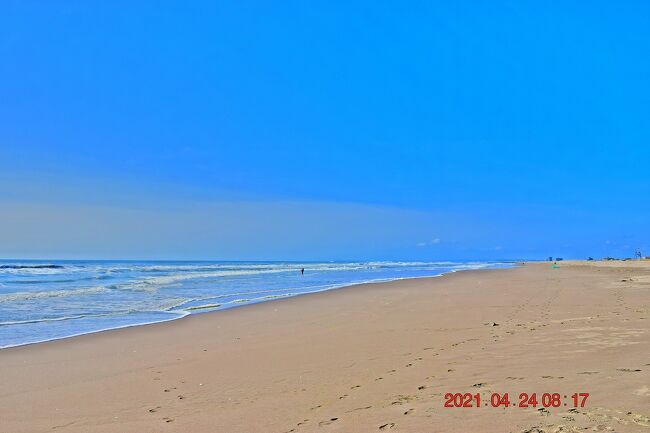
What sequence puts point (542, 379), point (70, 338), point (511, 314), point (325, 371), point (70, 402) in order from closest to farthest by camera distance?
point (542, 379)
point (70, 402)
point (325, 371)
point (70, 338)
point (511, 314)

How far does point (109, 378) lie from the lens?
7.73 meters

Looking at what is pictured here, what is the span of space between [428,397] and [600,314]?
8.43 m

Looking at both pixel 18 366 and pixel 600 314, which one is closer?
pixel 18 366

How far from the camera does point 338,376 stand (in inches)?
278

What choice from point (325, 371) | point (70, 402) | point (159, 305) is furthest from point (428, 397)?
point (159, 305)

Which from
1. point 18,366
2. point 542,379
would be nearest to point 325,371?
point 542,379

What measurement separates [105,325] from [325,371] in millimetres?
8468

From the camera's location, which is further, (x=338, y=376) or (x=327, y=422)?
(x=338, y=376)

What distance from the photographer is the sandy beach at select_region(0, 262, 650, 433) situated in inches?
192

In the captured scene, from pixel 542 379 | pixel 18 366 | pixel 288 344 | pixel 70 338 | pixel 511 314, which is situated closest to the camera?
pixel 542 379

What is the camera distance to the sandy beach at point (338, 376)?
16.0 feet

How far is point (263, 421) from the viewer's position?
17.3 ft

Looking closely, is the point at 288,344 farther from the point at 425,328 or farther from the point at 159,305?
the point at 159,305

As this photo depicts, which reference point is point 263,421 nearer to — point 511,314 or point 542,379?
point 542,379
